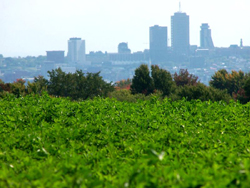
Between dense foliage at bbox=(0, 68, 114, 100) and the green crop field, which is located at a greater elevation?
the green crop field

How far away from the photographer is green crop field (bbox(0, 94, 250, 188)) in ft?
9.87

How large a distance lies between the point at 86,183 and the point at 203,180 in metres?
0.91

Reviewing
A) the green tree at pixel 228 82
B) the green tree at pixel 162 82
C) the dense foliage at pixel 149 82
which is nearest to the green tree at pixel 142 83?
the dense foliage at pixel 149 82

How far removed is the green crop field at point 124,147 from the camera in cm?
301

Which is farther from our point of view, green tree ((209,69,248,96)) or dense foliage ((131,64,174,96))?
green tree ((209,69,248,96))

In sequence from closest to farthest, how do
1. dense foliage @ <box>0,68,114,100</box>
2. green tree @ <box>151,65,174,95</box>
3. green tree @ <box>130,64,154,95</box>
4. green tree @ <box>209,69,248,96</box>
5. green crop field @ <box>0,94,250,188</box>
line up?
green crop field @ <box>0,94,250,188</box>
green tree @ <box>130,64,154,95</box>
green tree @ <box>151,65,174,95</box>
dense foliage @ <box>0,68,114,100</box>
green tree @ <box>209,69,248,96</box>

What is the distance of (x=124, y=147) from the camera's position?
198 inches

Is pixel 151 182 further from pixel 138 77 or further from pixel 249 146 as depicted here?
pixel 138 77

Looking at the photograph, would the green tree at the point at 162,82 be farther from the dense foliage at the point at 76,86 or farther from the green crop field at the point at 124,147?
the green crop field at the point at 124,147

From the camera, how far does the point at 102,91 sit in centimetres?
4553

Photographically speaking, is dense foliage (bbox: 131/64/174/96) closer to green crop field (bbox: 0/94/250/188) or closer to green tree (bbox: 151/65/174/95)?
green tree (bbox: 151/65/174/95)

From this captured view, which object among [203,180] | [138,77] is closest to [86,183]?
[203,180]

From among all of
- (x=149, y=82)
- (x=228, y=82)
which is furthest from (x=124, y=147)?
(x=228, y=82)

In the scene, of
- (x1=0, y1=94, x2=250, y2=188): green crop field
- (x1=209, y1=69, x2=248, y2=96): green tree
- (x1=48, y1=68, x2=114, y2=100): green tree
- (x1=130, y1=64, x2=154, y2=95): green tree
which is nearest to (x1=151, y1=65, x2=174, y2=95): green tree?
(x1=130, y1=64, x2=154, y2=95): green tree
